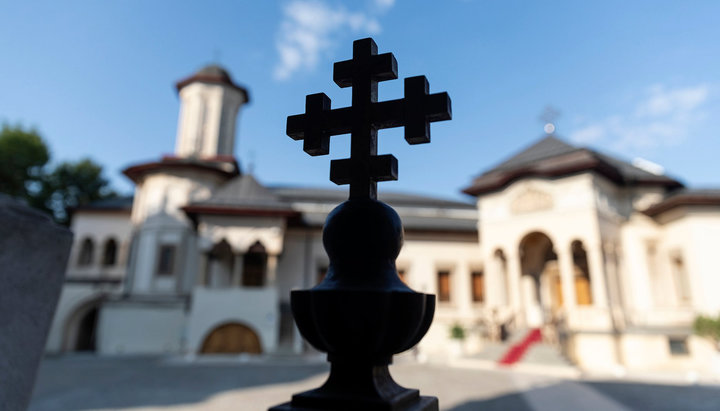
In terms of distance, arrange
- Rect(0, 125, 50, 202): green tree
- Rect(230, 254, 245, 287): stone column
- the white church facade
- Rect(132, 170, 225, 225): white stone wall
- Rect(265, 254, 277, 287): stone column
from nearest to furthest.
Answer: the white church facade → Rect(265, 254, 277, 287): stone column → Rect(230, 254, 245, 287): stone column → Rect(132, 170, 225, 225): white stone wall → Rect(0, 125, 50, 202): green tree

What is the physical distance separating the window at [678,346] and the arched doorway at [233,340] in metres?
15.0

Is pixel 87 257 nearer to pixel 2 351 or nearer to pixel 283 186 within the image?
→ pixel 283 186

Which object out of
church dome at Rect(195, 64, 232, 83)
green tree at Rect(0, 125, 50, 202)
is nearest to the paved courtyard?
church dome at Rect(195, 64, 232, 83)

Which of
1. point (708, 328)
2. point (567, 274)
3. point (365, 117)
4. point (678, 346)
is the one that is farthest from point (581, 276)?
point (365, 117)

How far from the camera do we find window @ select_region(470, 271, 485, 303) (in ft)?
65.4

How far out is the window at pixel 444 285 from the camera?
19.9m

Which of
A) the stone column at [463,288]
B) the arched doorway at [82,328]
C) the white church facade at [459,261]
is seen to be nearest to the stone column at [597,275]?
the white church facade at [459,261]

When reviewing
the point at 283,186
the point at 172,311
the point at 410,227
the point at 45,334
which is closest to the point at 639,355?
the point at 410,227

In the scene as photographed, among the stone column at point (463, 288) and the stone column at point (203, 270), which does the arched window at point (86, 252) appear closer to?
the stone column at point (203, 270)

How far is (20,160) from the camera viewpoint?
26.7 m

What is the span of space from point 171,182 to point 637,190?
2143 cm

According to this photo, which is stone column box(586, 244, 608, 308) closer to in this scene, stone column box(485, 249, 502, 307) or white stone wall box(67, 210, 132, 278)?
stone column box(485, 249, 502, 307)

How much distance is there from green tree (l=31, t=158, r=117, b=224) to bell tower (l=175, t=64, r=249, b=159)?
12452mm

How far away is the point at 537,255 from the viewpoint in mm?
18531
